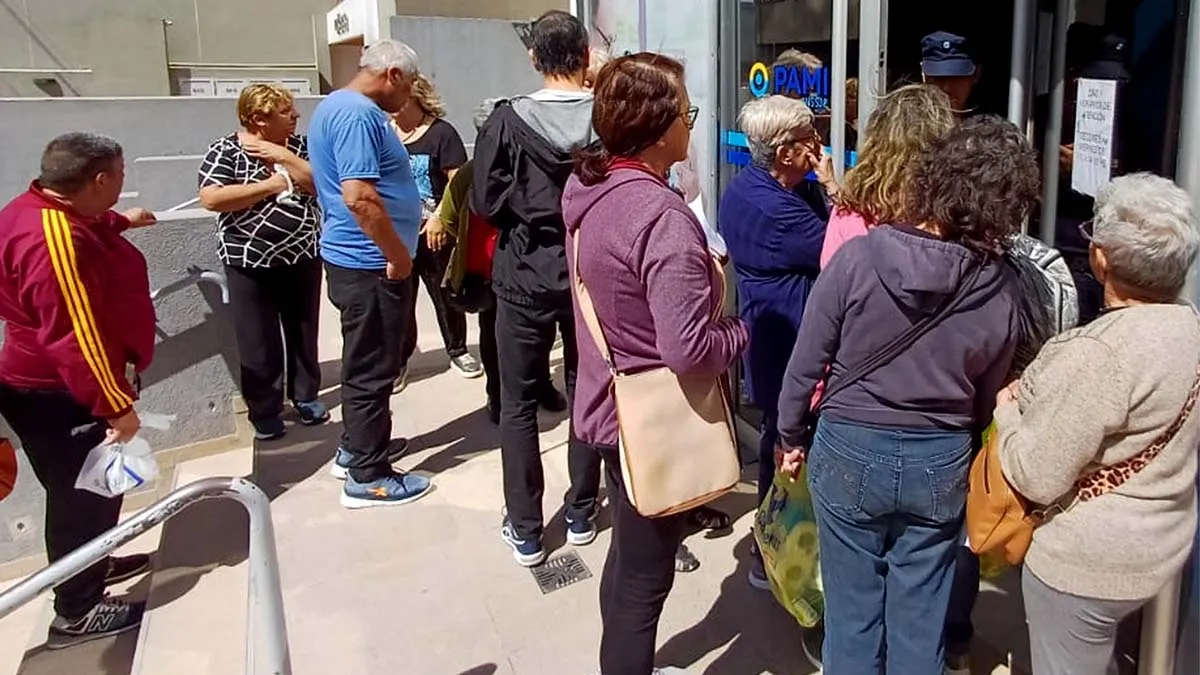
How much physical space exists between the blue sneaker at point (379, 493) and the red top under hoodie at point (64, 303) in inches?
39.0

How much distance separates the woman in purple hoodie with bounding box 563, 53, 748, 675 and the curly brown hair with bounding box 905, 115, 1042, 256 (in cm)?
49

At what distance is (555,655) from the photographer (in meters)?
2.80

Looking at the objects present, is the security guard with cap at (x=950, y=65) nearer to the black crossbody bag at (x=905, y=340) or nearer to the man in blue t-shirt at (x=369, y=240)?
the black crossbody bag at (x=905, y=340)

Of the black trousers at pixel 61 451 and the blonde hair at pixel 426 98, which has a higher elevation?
the blonde hair at pixel 426 98

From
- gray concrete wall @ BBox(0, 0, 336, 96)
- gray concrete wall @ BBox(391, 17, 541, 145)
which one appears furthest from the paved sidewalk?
gray concrete wall @ BBox(0, 0, 336, 96)

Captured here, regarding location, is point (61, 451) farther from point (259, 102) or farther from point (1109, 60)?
point (1109, 60)

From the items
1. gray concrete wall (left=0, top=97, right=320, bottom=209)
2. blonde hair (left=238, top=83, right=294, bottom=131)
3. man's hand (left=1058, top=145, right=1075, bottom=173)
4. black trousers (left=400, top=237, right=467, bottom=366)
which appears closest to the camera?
man's hand (left=1058, top=145, right=1075, bottom=173)

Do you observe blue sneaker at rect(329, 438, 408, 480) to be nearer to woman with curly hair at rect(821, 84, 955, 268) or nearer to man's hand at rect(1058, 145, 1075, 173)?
woman with curly hair at rect(821, 84, 955, 268)

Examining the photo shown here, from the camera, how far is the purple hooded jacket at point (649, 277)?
6.51ft

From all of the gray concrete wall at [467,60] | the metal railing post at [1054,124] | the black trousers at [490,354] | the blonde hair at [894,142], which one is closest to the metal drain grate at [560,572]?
the black trousers at [490,354]

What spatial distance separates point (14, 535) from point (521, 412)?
10.2ft

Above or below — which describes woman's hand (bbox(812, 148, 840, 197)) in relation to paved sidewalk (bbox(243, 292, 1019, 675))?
above

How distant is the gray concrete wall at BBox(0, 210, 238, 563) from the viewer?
451 centimetres

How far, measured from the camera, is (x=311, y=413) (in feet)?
15.3
